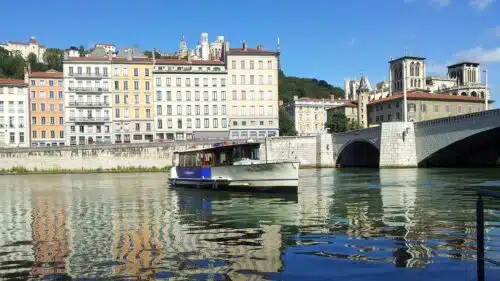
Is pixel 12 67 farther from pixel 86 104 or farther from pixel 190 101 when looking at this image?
pixel 190 101

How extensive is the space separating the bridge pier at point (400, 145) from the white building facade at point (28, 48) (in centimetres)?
13451

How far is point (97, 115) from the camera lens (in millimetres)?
88938

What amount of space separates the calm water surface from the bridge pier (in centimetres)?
4169

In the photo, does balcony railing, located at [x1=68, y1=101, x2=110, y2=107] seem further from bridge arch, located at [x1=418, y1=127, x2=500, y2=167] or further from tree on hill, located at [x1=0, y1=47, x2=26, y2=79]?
bridge arch, located at [x1=418, y1=127, x2=500, y2=167]

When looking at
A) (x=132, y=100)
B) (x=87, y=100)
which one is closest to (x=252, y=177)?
(x=132, y=100)

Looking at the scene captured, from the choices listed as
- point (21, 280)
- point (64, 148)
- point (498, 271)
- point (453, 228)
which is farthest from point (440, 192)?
point (64, 148)

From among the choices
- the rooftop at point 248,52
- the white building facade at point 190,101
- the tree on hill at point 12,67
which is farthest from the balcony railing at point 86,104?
the tree on hill at point 12,67

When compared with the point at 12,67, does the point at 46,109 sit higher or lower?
lower

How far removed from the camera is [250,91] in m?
91.1

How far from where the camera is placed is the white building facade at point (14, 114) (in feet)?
294

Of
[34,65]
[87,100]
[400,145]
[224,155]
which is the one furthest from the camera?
[34,65]

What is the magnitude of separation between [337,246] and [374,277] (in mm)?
3137

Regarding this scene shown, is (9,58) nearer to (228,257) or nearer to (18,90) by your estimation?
(18,90)

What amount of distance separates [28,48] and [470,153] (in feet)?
487
